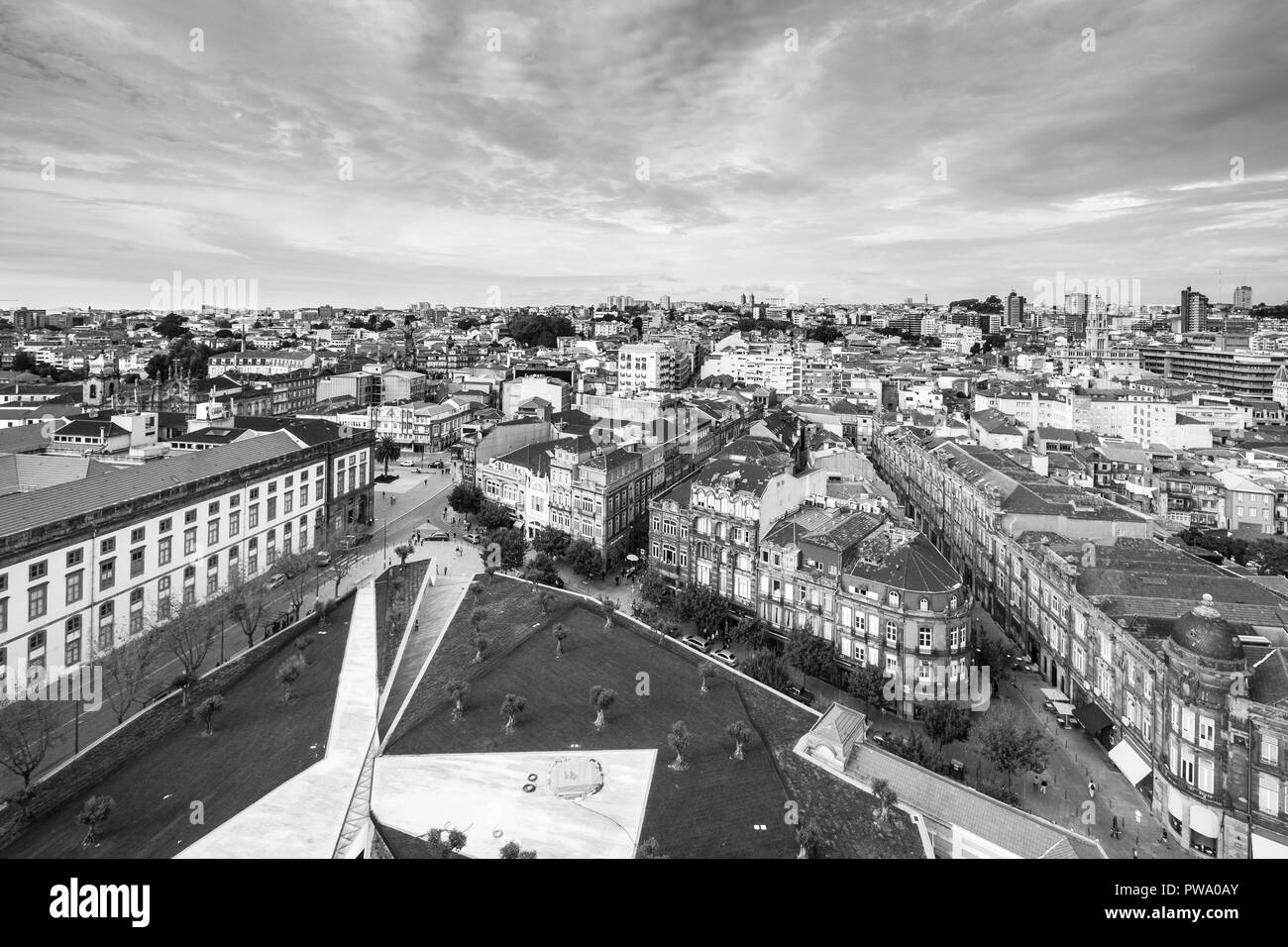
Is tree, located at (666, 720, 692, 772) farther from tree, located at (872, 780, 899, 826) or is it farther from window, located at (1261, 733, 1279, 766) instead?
window, located at (1261, 733, 1279, 766)

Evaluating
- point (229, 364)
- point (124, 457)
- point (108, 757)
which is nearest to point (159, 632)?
point (108, 757)

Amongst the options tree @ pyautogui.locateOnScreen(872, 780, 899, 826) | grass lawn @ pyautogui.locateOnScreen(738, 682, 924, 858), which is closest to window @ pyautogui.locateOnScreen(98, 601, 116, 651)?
grass lawn @ pyautogui.locateOnScreen(738, 682, 924, 858)

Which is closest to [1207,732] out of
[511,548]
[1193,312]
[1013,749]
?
[1013,749]

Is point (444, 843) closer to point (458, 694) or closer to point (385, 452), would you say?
point (458, 694)

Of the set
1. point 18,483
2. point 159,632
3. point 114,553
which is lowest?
point 159,632

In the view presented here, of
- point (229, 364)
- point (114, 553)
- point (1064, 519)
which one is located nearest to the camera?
point (114, 553)
